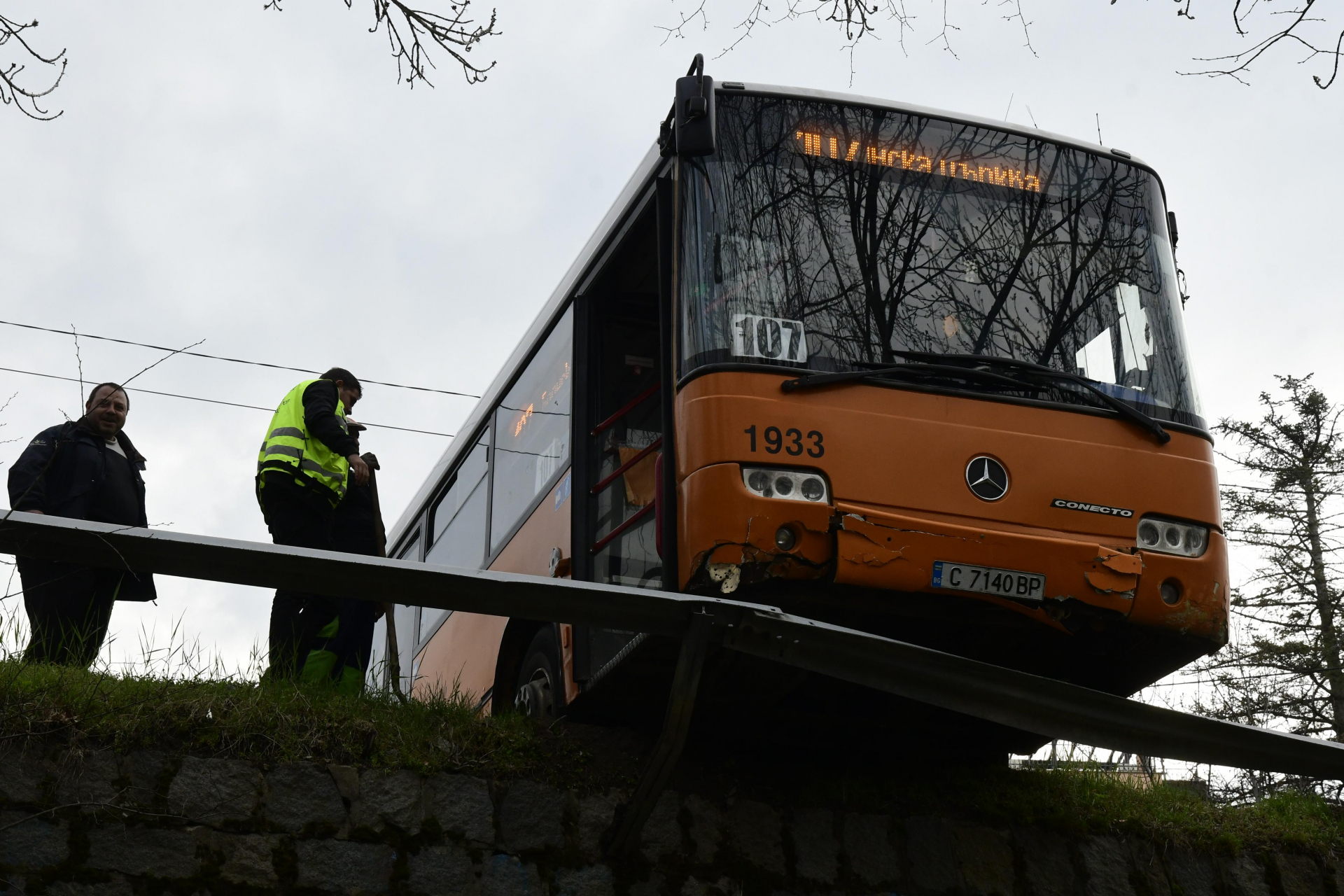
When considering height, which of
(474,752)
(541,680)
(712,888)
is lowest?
(712,888)

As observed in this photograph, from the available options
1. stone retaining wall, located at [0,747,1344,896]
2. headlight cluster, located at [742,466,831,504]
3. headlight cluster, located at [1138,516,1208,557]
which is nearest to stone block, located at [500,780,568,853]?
stone retaining wall, located at [0,747,1344,896]

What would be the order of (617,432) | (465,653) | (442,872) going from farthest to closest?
(465,653)
(617,432)
(442,872)

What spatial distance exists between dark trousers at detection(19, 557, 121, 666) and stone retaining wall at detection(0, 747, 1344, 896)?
135 centimetres

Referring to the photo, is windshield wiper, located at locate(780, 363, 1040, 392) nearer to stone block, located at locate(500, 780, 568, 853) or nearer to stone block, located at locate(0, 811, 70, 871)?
stone block, located at locate(500, 780, 568, 853)

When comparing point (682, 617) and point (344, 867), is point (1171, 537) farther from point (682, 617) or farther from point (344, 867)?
point (344, 867)

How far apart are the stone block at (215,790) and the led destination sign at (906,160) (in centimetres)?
337

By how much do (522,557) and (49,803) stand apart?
321cm

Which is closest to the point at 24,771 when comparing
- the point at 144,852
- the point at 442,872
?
the point at 144,852

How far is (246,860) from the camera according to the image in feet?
15.4

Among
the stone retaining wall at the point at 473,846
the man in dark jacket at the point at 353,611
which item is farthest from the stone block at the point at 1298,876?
the man in dark jacket at the point at 353,611

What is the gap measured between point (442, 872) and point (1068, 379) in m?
3.11

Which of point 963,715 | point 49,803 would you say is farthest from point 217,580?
point 963,715

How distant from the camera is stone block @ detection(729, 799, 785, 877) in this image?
5453mm

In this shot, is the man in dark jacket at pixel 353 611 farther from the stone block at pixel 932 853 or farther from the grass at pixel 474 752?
the stone block at pixel 932 853
